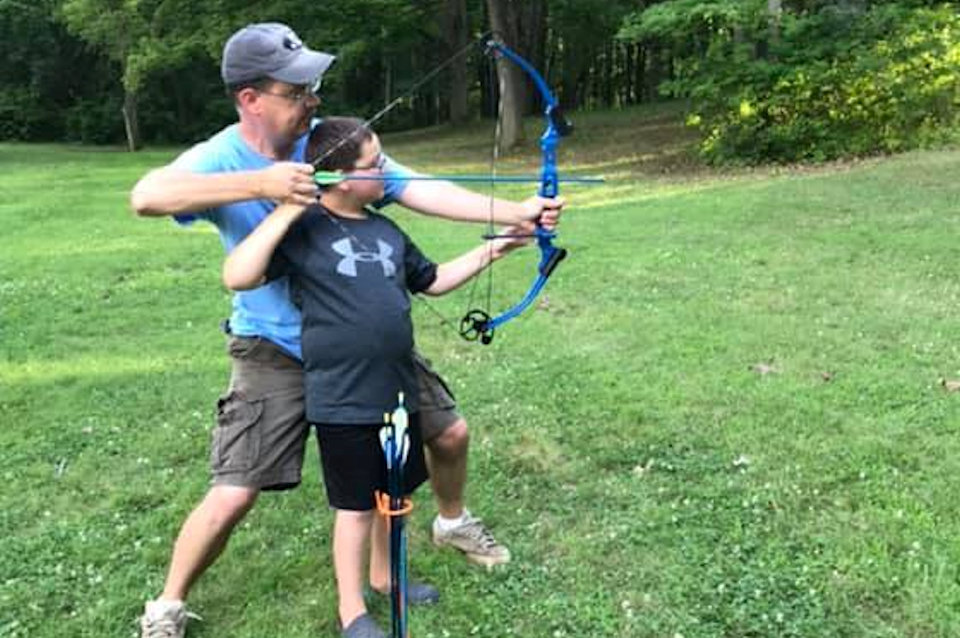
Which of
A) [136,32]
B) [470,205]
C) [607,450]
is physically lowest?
[607,450]

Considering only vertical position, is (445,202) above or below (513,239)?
above

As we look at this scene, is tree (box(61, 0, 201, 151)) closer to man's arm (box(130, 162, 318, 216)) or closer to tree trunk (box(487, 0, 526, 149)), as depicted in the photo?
tree trunk (box(487, 0, 526, 149))

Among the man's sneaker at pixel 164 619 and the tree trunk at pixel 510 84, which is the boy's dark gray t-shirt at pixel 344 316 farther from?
the tree trunk at pixel 510 84

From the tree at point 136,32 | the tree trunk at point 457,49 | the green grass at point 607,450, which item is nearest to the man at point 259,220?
the green grass at point 607,450

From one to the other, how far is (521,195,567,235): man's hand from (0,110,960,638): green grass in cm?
127

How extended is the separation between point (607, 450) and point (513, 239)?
1.69m

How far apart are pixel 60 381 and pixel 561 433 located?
10.2 feet

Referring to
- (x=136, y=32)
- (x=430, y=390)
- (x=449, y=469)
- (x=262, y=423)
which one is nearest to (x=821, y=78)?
(x=449, y=469)

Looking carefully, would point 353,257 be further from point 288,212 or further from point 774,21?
point 774,21

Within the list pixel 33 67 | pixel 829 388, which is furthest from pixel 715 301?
pixel 33 67

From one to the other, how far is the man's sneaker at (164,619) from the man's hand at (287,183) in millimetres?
1377

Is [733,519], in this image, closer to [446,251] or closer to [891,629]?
[891,629]

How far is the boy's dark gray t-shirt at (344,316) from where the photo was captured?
2.91 metres

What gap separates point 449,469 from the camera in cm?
348
